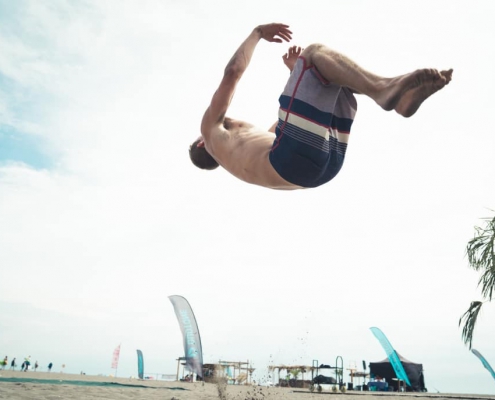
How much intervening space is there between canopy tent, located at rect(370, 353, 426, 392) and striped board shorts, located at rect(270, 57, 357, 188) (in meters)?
30.8

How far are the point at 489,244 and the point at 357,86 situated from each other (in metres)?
9.95

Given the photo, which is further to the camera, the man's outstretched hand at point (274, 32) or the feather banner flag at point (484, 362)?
the feather banner flag at point (484, 362)

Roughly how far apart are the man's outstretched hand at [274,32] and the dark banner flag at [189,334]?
56.9ft

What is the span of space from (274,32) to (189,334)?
17933 millimetres

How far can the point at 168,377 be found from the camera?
36656 millimetres

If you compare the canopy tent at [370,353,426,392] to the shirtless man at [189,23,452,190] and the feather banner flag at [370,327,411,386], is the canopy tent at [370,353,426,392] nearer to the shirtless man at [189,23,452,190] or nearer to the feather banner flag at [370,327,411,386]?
the feather banner flag at [370,327,411,386]

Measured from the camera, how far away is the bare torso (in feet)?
11.0

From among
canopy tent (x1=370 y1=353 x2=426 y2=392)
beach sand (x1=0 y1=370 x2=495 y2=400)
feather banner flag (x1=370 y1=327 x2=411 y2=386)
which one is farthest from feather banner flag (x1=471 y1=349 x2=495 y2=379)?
beach sand (x1=0 y1=370 x2=495 y2=400)

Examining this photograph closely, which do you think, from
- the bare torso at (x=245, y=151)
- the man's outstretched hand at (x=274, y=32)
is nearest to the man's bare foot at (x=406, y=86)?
the bare torso at (x=245, y=151)

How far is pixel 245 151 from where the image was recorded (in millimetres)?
3447

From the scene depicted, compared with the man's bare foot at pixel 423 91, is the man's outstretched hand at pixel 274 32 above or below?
above

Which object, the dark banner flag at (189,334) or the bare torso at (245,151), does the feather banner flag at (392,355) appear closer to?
the dark banner flag at (189,334)

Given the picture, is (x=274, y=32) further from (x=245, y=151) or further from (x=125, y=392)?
(x=125, y=392)

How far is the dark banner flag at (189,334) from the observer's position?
18.9 m
